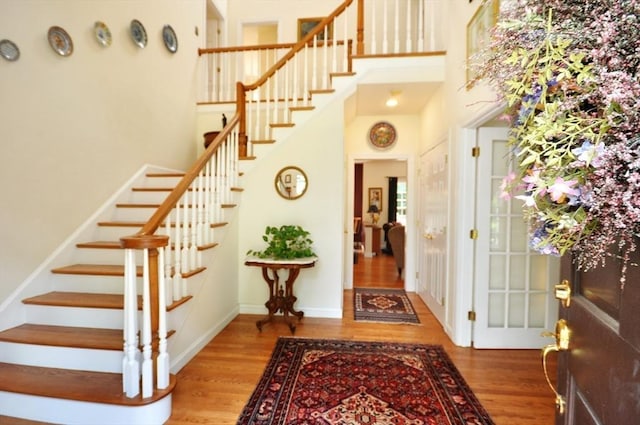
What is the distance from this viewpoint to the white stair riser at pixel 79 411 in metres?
1.68

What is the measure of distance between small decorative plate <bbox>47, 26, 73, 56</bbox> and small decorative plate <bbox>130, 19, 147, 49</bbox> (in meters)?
0.78

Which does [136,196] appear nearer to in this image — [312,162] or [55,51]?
[55,51]

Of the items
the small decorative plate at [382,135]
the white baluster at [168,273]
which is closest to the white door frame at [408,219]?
the small decorative plate at [382,135]

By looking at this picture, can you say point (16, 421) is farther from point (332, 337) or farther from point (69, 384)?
point (332, 337)

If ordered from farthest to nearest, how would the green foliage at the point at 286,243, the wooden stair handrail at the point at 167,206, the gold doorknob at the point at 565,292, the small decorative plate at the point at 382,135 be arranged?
1. the small decorative plate at the point at 382,135
2. the green foliage at the point at 286,243
3. the wooden stair handrail at the point at 167,206
4. the gold doorknob at the point at 565,292

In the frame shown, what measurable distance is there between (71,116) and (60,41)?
0.58 m

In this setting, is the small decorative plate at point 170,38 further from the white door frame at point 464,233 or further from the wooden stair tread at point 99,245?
the white door frame at point 464,233

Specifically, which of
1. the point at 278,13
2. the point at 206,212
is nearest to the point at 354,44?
the point at 278,13

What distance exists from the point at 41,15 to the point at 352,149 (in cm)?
347

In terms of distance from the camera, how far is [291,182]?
3.43 m

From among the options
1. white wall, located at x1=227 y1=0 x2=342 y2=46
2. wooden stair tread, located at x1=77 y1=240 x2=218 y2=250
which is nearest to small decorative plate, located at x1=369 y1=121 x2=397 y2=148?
white wall, located at x1=227 y1=0 x2=342 y2=46

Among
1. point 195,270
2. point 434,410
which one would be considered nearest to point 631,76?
point 434,410

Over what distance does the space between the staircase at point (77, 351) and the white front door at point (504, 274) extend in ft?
8.15

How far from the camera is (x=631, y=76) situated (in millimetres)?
549
